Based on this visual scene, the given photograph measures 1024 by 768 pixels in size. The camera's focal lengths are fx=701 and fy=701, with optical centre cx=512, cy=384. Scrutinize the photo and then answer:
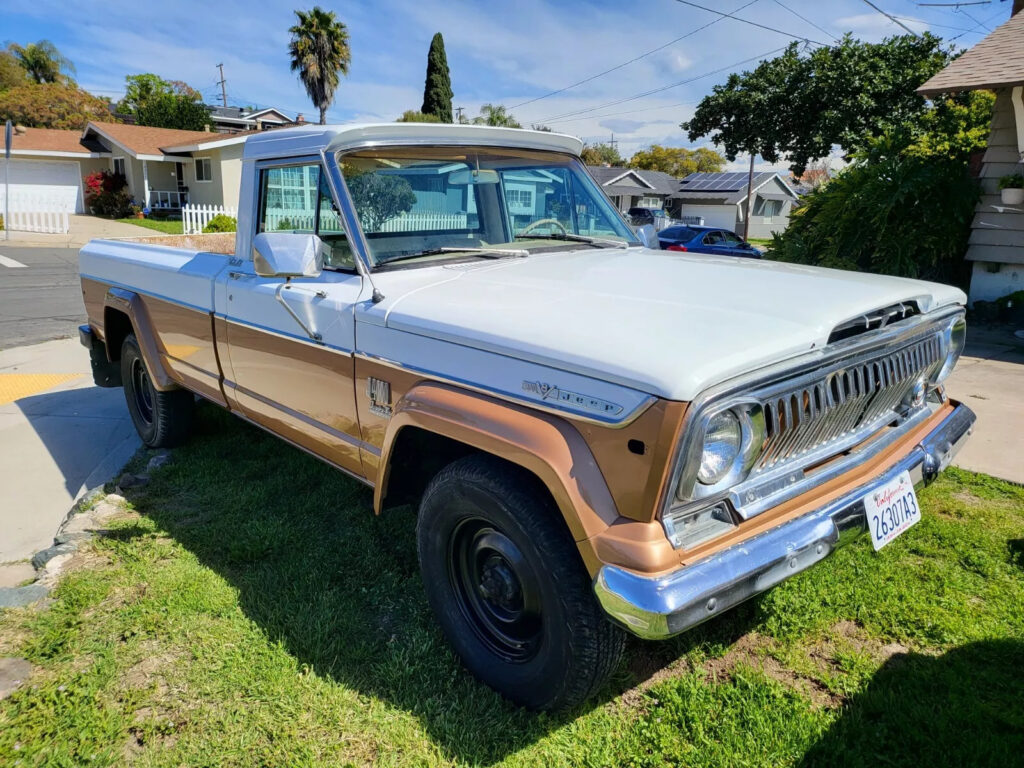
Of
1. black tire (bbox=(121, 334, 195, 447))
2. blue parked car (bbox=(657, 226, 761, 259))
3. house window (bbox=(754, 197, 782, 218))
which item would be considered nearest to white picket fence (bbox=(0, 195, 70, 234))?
blue parked car (bbox=(657, 226, 761, 259))

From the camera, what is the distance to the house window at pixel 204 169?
94.6 ft

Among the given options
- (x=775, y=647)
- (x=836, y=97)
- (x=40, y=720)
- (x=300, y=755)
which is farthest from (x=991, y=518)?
(x=836, y=97)

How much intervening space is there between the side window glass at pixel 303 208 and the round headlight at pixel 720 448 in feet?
5.76

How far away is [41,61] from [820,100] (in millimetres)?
62571

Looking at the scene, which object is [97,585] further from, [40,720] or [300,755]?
[300,755]

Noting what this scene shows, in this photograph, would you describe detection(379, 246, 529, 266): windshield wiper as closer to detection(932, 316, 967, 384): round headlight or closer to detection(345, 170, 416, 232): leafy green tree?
detection(345, 170, 416, 232): leafy green tree

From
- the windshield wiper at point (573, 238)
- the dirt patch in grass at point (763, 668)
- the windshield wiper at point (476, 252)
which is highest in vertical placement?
the windshield wiper at point (573, 238)

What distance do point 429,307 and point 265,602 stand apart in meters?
1.61

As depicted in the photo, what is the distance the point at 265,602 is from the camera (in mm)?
3146

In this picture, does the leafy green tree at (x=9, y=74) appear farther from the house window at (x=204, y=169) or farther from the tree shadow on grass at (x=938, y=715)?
the tree shadow on grass at (x=938, y=715)

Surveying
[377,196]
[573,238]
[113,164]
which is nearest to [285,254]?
[377,196]

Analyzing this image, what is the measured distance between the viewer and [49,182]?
32562 millimetres

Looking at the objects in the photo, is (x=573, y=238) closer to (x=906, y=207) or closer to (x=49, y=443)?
(x=49, y=443)

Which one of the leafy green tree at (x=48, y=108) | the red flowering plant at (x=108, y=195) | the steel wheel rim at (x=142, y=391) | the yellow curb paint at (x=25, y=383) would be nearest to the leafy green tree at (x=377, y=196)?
the steel wheel rim at (x=142, y=391)
